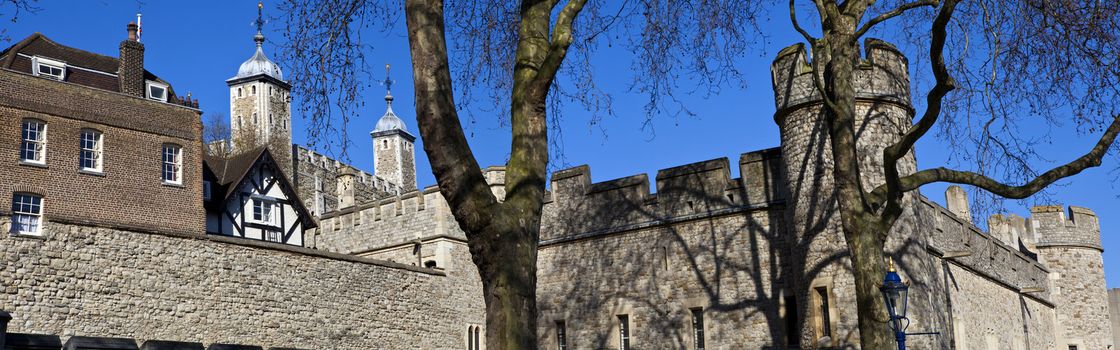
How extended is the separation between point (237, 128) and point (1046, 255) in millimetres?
51571

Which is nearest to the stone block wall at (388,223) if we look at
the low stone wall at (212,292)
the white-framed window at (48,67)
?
the low stone wall at (212,292)

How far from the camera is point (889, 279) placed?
11.4 m

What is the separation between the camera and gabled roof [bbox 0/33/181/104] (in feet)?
91.6

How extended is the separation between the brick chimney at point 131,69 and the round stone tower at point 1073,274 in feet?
70.6

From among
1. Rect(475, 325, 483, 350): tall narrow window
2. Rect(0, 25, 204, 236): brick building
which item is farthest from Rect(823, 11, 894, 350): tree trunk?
Rect(0, 25, 204, 236): brick building

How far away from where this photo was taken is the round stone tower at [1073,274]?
85.7ft

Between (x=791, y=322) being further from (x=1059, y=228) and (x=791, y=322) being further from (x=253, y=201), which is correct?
(x=253, y=201)

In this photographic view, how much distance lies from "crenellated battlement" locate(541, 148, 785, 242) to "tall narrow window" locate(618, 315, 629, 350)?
155cm

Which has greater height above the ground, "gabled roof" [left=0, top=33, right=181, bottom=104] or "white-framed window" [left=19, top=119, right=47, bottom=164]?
"gabled roof" [left=0, top=33, right=181, bottom=104]

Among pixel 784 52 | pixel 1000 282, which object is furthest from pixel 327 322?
pixel 1000 282

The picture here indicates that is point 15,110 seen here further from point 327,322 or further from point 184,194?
point 327,322

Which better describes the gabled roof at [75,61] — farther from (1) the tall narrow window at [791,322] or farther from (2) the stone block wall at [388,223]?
(1) the tall narrow window at [791,322]

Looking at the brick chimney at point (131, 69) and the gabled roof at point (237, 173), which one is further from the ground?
the brick chimney at point (131, 69)

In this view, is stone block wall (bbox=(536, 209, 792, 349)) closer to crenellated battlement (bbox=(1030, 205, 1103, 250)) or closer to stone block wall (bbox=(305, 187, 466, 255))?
stone block wall (bbox=(305, 187, 466, 255))
